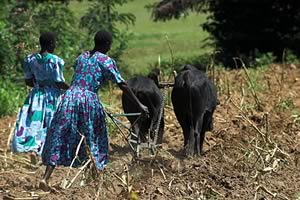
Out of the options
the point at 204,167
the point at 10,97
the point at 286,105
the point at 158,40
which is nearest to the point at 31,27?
the point at 10,97

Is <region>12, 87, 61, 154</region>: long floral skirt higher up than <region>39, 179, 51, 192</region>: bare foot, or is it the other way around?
<region>12, 87, 61, 154</region>: long floral skirt

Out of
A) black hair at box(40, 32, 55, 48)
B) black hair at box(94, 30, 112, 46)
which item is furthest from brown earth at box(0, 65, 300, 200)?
black hair at box(40, 32, 55, 48)

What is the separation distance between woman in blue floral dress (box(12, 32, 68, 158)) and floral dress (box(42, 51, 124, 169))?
44.8 inches

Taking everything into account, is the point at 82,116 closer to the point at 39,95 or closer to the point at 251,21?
the point at 39,95

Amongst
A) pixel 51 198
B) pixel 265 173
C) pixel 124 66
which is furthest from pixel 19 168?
pixel 124 66

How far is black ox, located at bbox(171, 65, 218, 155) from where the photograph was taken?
372 inches

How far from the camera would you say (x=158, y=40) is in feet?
116

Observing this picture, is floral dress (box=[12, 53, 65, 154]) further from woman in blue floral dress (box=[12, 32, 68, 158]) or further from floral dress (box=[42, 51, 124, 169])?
floral dress (box=[42, 51, 124, 169])

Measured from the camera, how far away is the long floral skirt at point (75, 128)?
7887 mm

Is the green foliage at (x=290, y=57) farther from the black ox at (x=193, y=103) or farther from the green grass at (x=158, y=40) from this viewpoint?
the black ox at (x=193, y=103)

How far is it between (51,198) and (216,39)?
1727cm

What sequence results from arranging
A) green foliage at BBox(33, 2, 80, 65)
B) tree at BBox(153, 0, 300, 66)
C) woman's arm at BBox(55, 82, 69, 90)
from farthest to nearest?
1. tree at BBox(153, 0, 300, 66)
2. green foliage at BBox(33, 2, 80, 65)
3. woman's arm at BBox(55, 82, 69, 90)

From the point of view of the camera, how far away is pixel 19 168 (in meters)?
9.03

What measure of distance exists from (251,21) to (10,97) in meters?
9.74
